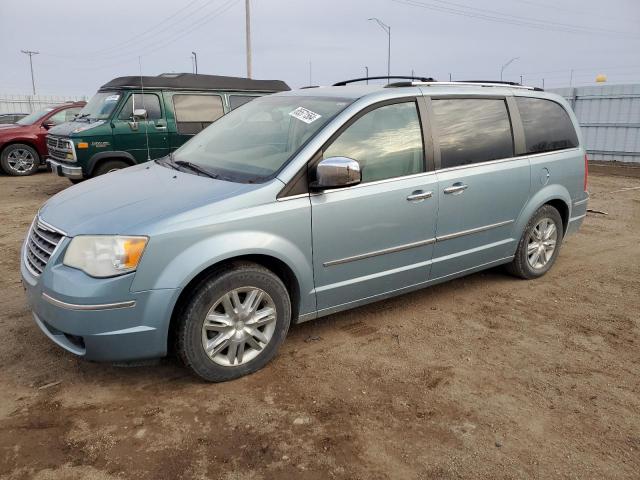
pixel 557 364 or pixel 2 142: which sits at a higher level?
pixel 2 142

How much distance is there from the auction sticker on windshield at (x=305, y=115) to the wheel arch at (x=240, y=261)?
1.06 metres

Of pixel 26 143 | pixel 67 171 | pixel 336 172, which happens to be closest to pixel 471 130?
pixel 336 172

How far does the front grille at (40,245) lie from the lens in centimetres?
309

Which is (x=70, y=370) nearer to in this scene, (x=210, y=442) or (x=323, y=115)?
(x=210, y=442)

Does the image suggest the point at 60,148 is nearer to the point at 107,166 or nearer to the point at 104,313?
the point at 107,166

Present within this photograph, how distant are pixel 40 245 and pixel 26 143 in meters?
10.6

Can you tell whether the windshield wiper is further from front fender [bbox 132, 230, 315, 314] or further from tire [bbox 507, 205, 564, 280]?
tire [bbox 507, 205, 564, 280]

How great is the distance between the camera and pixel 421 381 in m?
3.31

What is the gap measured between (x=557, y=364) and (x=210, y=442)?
232cm

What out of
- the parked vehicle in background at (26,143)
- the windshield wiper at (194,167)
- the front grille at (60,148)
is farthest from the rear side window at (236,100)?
the windshield wiper at (194,167)

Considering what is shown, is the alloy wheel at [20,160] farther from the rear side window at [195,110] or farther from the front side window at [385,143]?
the front side window at [385,143]

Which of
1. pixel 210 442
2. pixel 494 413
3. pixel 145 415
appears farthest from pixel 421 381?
pixel 145 415

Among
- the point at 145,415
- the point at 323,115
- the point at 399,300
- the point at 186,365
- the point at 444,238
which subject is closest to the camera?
the point at 145,415

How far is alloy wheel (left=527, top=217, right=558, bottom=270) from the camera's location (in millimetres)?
5031
